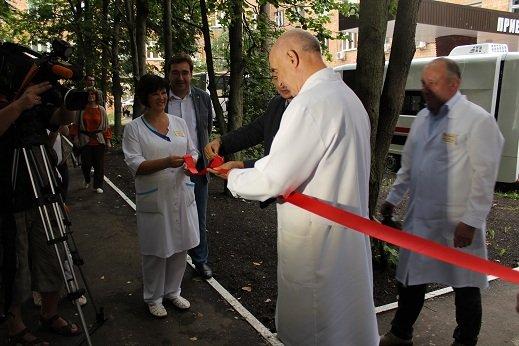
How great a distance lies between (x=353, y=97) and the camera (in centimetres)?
204

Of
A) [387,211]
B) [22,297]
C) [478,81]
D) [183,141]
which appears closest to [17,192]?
[22,297]

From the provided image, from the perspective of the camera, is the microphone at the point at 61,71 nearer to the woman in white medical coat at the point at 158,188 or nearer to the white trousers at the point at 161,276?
the woman in white medical coat at the point at 158,188

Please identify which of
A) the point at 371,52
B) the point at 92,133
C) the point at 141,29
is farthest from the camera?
the point at 141,29

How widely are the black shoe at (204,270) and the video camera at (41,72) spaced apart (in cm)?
223

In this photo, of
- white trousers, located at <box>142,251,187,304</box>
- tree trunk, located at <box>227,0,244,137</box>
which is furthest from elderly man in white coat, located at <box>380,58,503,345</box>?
tree trunk, located at <box>227,0,244,137</box>

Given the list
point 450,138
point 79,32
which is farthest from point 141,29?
point 450,138

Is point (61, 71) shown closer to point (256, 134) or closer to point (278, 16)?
point (256, 134)

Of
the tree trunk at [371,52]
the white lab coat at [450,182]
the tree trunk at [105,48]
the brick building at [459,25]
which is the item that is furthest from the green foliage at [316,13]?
the tree trunk at [105,48]

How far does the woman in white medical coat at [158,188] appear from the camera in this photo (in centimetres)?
337

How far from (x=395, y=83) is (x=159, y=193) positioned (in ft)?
8.28

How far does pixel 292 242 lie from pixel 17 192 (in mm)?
1956

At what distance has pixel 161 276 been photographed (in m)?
3.58

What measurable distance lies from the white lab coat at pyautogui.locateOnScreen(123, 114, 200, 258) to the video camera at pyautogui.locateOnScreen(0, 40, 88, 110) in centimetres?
63

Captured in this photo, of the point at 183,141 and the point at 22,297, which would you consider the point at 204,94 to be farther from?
the point at 22,297
